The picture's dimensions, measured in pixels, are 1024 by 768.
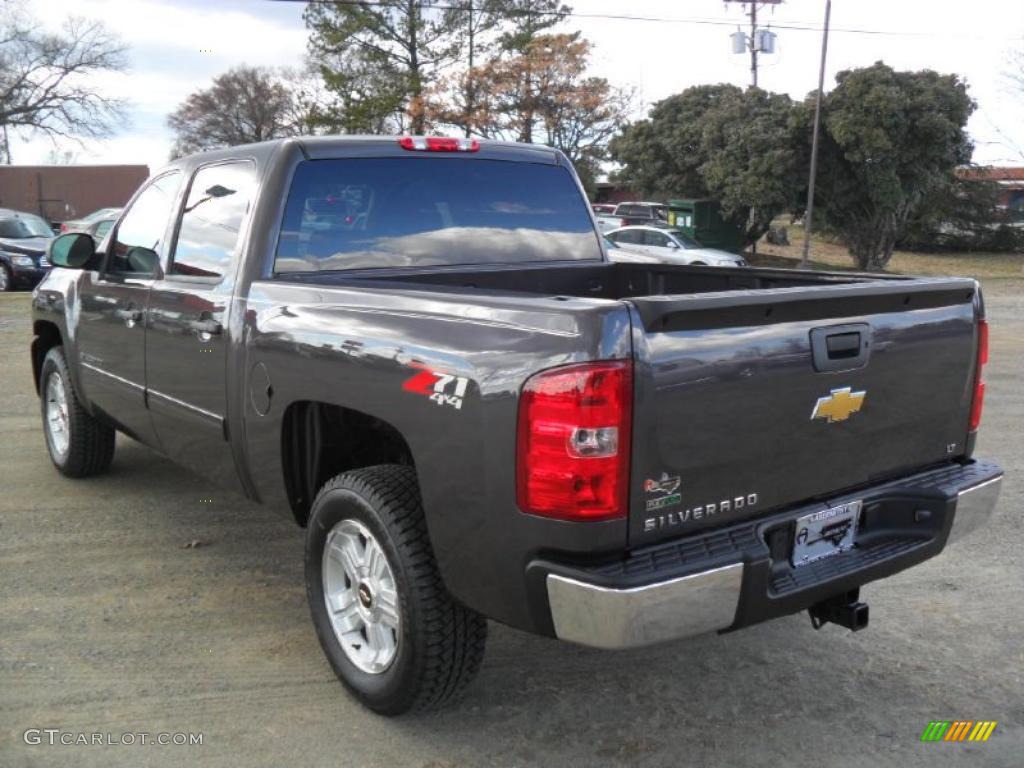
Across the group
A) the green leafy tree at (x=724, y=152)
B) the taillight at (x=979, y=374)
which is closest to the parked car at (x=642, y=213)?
the green leafy tree at (x=724, y=152)

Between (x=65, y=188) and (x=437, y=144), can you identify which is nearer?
(x=437, y=144)

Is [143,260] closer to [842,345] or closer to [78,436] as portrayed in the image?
[78,436]

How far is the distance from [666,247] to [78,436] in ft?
64.4

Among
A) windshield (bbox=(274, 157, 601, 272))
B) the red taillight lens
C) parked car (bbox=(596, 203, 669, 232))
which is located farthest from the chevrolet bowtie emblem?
parked car (bbox=(596, 203, 669, 232))

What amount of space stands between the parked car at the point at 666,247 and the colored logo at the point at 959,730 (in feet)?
64.5

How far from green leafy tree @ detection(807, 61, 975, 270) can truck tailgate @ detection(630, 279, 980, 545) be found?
26.0 metres

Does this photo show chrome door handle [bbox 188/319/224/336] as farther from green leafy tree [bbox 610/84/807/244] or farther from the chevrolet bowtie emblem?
green leafy tree [bbox 610/84/807/244]

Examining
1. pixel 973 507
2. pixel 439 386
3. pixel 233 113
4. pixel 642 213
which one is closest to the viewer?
pixel 439 386

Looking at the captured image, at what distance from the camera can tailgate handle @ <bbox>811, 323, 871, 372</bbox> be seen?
2.85 metres

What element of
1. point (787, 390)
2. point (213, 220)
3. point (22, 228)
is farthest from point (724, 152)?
point (787, 390)

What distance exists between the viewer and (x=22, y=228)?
60.6 ft

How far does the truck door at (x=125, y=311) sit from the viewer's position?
4.51 meters

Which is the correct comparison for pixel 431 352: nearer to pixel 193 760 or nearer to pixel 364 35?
pixel 193 760

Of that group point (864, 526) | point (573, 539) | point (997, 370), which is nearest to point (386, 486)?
point (573, 539)
